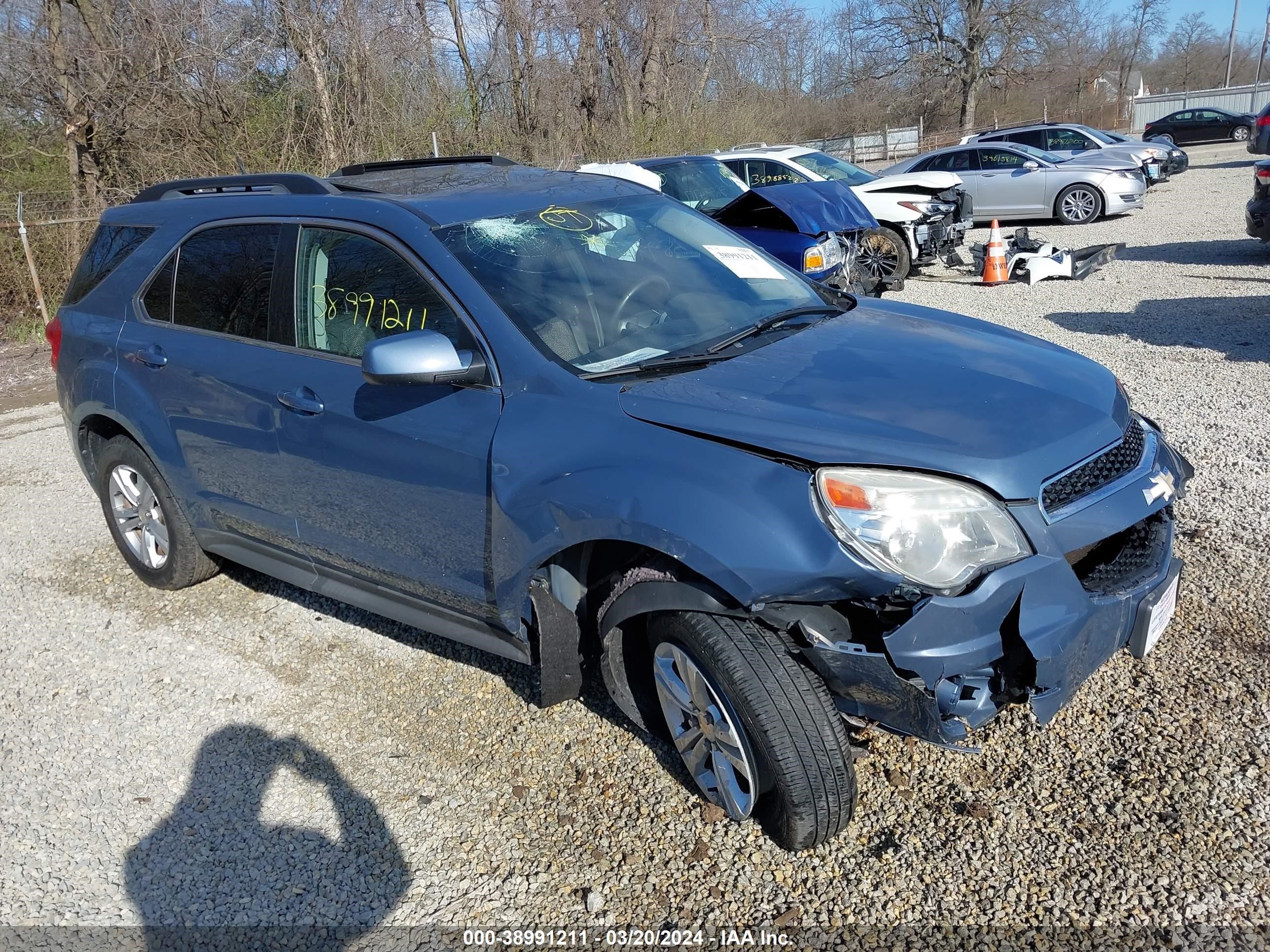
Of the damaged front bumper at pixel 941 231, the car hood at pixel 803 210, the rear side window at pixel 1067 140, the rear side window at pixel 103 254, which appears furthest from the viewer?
the rear side window at pixel 1067 140

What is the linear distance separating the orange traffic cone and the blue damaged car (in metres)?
8.56

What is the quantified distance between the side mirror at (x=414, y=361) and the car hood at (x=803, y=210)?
20.2ft

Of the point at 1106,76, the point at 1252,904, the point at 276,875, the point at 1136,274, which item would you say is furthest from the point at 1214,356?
the point at 1106,76

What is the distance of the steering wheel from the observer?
3477 mm

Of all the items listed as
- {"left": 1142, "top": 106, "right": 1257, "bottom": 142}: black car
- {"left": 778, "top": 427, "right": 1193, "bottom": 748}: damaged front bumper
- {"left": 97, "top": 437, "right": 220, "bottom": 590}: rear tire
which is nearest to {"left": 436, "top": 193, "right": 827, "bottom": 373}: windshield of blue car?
{"left": 778, "top": 427, "right": 1193, "bottom": 748}: damaged front bumper

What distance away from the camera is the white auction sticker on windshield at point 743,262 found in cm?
402

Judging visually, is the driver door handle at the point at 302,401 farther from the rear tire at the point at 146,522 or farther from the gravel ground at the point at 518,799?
the rear tire at the point at 146,522

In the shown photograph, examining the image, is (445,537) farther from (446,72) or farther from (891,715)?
(446,72)

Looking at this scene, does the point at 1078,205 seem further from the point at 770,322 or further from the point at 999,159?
the point at 770,322

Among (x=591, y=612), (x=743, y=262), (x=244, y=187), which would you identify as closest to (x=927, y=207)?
(x=743, y=262)

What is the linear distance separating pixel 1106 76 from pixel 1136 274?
184 feet

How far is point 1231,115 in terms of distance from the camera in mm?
34406

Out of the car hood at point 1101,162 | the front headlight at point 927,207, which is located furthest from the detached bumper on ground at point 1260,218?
the car hood at point 1101,162

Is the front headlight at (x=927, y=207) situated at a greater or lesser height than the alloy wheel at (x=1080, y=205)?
greater
